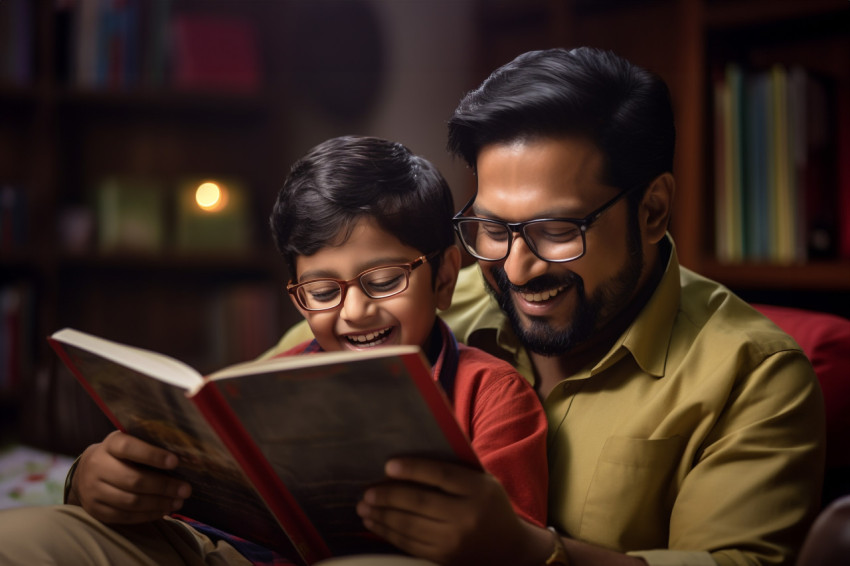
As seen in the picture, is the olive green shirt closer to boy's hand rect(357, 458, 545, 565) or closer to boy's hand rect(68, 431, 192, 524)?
boy's hand rect(357, 458, 545, 565)

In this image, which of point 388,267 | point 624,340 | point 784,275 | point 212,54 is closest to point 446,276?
point 388,267

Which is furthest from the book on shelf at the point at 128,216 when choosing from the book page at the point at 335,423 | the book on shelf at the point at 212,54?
the book page at the point at 335,423

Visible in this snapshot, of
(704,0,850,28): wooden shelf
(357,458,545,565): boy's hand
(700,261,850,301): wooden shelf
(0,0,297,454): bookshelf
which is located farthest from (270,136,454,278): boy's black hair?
(0,0,297,454): bookshelf

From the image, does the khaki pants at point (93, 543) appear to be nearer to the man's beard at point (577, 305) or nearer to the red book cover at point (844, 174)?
the man's beard at point (577, 305)

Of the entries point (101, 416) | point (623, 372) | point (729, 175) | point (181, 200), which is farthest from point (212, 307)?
point (623, 372)

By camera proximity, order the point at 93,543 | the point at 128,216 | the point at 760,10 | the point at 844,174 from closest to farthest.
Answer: the point at 93,543 → the point at 844,174 → the point at 760,10 → the point at 128,216

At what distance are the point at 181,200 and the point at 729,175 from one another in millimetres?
1684

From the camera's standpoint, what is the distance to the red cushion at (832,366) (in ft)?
3.62

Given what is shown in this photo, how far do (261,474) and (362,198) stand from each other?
37 centimetres

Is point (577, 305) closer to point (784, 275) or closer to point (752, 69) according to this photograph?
point (784, 275)

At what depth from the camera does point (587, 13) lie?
201 cm

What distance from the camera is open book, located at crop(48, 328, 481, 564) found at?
27.8 inches

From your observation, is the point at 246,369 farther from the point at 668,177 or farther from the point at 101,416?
the point at 101,416

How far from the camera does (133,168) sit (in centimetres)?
277
